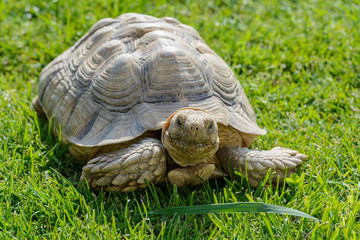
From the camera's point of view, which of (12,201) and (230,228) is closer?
(230,228)

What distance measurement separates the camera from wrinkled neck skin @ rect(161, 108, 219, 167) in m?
2.72

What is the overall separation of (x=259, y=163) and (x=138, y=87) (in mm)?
950

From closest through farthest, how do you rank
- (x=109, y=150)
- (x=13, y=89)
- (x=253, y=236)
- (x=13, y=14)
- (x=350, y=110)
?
(x=253, y=236), (x=109, y=150), (x=350, y=110), (x=13, y=89), (x=13, y=14)

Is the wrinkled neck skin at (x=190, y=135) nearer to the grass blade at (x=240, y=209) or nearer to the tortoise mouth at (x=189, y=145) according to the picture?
the tortoise mouth at (x=189, y=145)

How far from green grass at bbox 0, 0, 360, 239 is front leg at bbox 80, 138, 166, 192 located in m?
0.09

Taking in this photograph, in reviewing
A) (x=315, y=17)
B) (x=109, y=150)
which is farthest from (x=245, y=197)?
(x=315, y=17)

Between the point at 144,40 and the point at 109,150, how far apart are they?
2.78 feet

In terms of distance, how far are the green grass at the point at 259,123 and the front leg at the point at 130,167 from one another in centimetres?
9

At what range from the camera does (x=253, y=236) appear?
8.54 ft

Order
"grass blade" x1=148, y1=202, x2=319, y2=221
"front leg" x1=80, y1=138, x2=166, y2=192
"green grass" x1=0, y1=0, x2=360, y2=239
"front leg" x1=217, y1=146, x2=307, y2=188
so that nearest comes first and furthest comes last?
"grass blade" x1=148, y1=202, x2=319, y2=221, "green grass" x1=0, y1=0, x2=360, y2=239, "front leg" x1=80, y1=138, x2=166, y2=192, "front leg" x1=217, y1=146, x2=307, y2=188

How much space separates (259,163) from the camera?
303 centimetres

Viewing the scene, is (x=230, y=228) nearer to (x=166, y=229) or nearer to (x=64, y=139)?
(x=166, y=229)

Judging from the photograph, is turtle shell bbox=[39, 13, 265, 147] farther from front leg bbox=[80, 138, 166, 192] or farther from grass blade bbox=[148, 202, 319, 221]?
grass blade bbox=[148, 202, 319, 221]

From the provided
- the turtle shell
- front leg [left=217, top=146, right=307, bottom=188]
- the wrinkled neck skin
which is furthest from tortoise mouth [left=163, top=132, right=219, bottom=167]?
front leg [left=217, top=146, right=307, bottom=188]
